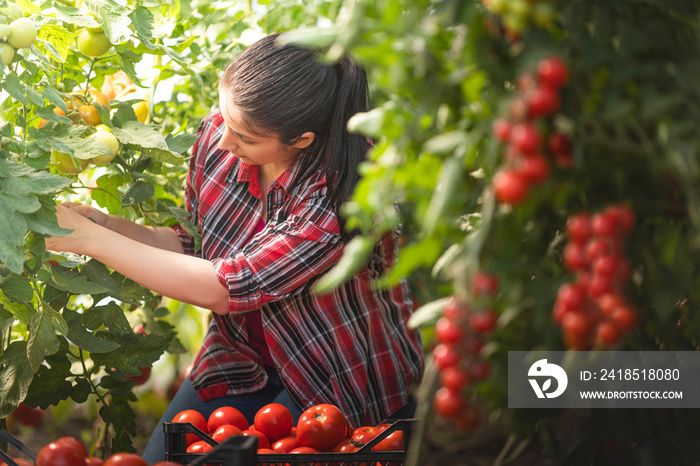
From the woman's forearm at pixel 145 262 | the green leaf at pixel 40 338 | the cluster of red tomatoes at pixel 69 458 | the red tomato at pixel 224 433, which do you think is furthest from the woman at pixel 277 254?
the cluster of red tomatoes at pixel 69 458

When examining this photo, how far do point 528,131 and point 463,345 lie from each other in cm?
16

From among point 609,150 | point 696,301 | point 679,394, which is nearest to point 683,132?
point 609,150

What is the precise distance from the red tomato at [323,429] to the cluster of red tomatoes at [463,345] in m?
0.56

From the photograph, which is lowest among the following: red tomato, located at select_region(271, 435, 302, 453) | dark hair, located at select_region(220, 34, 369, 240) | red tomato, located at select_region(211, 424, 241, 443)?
red tomato, located at select_region(271, 435, 302, 453)

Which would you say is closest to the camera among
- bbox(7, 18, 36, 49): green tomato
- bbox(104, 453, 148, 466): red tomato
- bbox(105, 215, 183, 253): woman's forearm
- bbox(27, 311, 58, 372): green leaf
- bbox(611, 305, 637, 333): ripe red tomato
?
bbox(611, 305, 637, 333): ripe red tomato

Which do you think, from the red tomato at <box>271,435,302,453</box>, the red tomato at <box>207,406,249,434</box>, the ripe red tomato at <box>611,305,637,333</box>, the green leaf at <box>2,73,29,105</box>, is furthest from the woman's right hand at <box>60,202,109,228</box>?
the ripe red tomato at <box>611,305,637,333</box>

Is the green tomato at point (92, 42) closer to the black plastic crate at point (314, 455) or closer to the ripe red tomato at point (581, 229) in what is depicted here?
the black plastic crate at point (314, 455)

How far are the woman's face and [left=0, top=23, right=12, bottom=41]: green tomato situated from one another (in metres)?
0.37

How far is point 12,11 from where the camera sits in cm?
88

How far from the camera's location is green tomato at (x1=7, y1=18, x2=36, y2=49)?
843mm

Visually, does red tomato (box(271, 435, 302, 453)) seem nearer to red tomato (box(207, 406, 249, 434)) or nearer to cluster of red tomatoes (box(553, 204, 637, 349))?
red tomato (box(207, 406, 249, 434))

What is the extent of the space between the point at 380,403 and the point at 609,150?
91 centimetres

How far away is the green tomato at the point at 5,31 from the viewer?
830 millimetres

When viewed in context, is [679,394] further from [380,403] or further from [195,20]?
[195,20]
